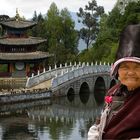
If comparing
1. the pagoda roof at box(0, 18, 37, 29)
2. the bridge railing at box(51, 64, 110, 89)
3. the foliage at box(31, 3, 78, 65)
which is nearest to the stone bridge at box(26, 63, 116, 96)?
the bridge railing at box(51, 64, 110, 89)

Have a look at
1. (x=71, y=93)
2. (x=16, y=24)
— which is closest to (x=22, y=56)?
(x=16, y=24)

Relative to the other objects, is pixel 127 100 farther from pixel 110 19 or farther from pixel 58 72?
pixel 110 19

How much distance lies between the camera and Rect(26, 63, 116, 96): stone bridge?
43.9m

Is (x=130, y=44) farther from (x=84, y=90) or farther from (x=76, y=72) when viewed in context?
(x=84, y=90)

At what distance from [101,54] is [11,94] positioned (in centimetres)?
2751

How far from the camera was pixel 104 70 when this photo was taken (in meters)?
53.6

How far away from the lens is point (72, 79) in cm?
4731

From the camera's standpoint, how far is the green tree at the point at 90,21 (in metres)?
87.1

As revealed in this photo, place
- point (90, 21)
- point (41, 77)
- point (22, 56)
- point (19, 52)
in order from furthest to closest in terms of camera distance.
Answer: point (90, 21), point (19, 52), point (22, 56), point (41, 77)

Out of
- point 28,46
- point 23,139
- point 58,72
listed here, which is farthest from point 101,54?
point 23,139

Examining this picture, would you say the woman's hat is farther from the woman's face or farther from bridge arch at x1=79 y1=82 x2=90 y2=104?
bridge arch at x1=79 y1=82 x2=90 y2=104

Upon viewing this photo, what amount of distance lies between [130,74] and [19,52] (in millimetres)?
51016

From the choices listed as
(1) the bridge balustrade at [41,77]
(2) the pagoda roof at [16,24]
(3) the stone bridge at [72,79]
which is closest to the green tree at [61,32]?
(2) the pagoda roof at [16,24]

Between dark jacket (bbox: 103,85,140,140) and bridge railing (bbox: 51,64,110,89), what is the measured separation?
133 feet
